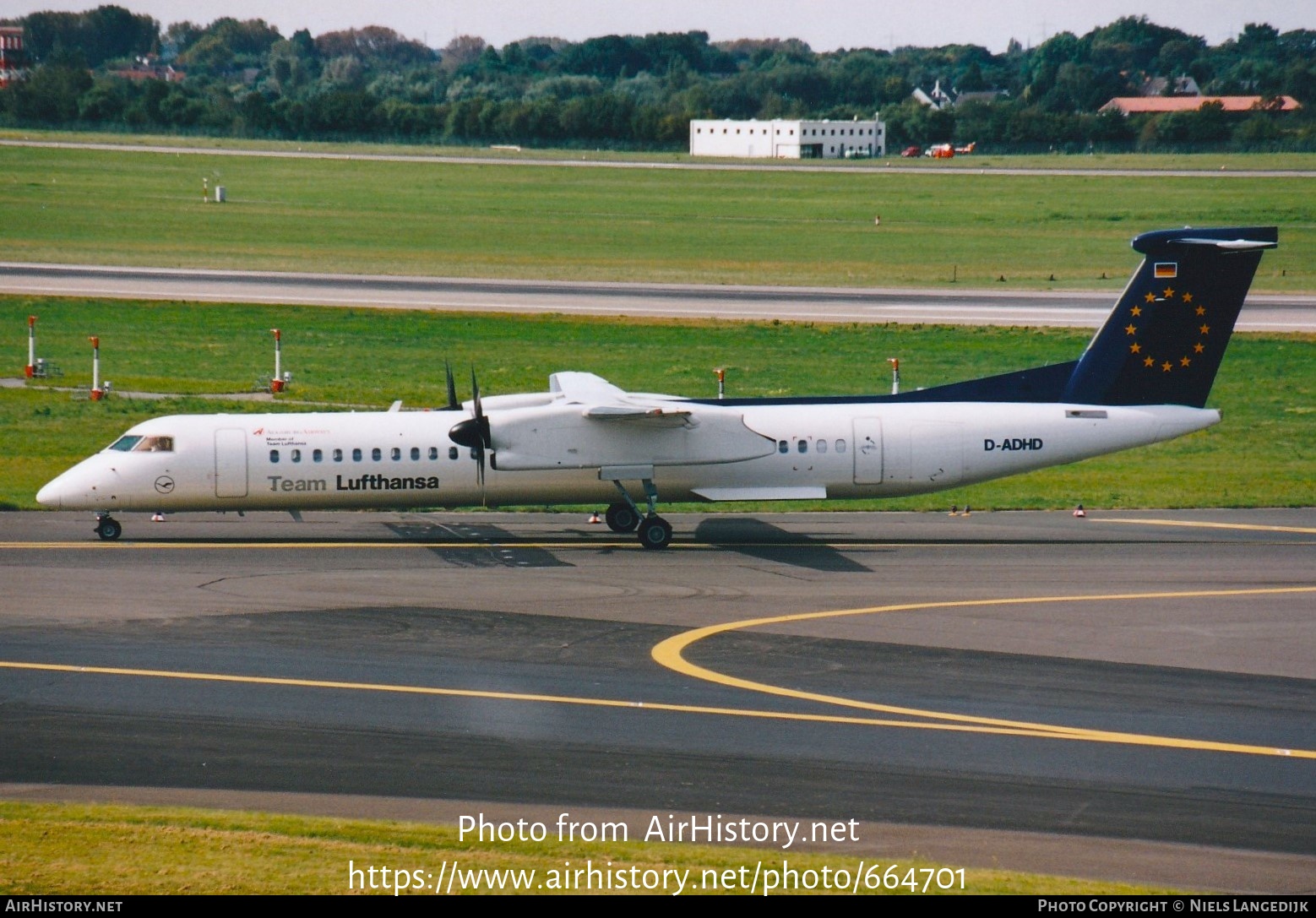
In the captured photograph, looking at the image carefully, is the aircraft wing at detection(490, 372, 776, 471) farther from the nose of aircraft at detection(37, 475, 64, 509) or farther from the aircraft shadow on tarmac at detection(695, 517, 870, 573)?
the nose of aircraft at detection(37, 475, 64, 509)

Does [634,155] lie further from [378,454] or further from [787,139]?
[378,454]

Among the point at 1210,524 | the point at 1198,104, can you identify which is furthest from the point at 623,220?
the point at 1198,104

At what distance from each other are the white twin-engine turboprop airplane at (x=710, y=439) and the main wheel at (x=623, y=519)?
4cm

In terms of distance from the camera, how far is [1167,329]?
30.5m

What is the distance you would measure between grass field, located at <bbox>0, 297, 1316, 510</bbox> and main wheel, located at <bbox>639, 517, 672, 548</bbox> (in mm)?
5545

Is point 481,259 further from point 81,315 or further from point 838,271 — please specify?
point 81,315

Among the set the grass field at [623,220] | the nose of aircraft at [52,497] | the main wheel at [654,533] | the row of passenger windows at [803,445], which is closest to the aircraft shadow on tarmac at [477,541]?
the main wheel at [654,533]

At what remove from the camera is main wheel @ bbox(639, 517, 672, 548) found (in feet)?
97.2

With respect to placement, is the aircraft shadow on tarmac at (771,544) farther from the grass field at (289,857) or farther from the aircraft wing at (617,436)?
the grass field at (289,857)

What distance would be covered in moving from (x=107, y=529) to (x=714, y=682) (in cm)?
1533

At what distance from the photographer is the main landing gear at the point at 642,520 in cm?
2964

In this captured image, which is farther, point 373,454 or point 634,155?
point 634,155

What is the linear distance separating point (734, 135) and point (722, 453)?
138566mm

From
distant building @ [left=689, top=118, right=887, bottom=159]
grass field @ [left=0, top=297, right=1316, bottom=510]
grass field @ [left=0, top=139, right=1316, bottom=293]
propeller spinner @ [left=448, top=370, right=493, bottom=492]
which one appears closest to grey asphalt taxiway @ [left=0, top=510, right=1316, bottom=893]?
propeller spinner @ [left=448, top=370, right=493, bottom=492]
